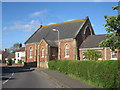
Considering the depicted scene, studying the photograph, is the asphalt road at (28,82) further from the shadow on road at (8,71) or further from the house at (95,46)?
the house at (95,46)

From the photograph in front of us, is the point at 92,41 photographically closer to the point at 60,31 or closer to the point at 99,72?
the point at 60,31

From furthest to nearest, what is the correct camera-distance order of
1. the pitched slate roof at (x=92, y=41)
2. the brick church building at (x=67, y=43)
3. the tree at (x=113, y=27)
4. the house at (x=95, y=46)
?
1. the brick church building at (x=67, y=43)
2. the pitched slate roof at (x=92, y=41)
3. the house at (x=95, y=46)
4. the tree at (x=113, y=27)

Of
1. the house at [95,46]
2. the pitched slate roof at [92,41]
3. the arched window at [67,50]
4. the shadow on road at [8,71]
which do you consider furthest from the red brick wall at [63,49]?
the shadow on road at [8,71]

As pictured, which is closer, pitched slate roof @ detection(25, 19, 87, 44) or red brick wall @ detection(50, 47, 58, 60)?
red brick wall @ detection(50, 47, 58, 60)

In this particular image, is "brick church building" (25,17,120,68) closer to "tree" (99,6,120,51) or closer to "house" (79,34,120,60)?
"house" (79,34,120,60)

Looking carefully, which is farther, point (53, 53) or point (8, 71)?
point (53, 53)

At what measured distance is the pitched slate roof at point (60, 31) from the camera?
4283 cm

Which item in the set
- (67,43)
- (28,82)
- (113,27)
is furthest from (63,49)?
(113,27)

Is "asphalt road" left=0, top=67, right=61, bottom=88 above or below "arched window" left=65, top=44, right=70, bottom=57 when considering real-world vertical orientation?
below

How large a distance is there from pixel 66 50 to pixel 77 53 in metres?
3.46

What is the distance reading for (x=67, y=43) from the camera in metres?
41.4

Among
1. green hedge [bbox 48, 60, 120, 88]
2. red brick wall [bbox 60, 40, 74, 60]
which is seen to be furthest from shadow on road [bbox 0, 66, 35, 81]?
red brick wall [bbox 60, 40, 74, 60]

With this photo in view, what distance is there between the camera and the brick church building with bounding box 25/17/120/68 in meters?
38.8

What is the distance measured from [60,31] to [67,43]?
6300 mm
